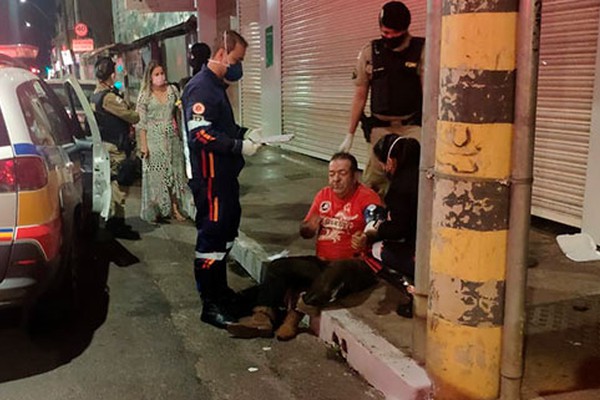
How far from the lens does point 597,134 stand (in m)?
5.66

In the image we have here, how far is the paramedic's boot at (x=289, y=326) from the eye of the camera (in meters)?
4.59

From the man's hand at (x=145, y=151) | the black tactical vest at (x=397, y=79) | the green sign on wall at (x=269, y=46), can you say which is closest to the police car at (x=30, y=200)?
the black tactical vest at (x=397, y=79)

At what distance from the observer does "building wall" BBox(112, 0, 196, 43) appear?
2203 centimetres

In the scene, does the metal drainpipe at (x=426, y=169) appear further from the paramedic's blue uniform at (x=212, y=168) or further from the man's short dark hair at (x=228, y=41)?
the man's short dark hair at (x=228, y=41)

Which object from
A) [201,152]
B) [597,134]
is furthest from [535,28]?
[597,134]

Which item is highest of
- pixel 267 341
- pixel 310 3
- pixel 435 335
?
pixel 310 3

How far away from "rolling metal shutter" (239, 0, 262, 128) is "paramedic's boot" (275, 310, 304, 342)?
10688 millimetres

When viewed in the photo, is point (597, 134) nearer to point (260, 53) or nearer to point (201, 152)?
point (201, 152)

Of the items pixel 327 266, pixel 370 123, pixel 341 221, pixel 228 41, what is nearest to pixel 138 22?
pixel 370 123

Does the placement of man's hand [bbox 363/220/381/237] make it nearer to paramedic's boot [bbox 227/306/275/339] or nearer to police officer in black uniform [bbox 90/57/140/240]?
paramedic's boot [bbox 227/306/275/339]

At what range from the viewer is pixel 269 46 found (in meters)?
14.1

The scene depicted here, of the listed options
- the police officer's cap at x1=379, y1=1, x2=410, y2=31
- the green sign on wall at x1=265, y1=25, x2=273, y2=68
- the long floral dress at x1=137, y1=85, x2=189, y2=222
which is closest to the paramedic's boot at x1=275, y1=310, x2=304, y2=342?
the police officer's cap at x1=379, y1=1, x2=410, y2=31

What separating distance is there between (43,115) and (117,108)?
110 inches

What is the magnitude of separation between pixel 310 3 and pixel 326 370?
892 cm
